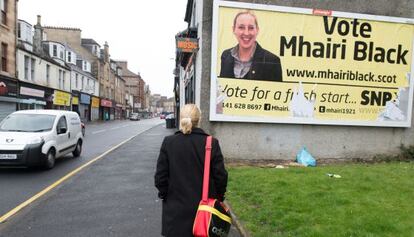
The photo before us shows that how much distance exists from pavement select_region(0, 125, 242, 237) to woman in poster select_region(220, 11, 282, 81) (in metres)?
4.12

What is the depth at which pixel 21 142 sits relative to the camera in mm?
10336

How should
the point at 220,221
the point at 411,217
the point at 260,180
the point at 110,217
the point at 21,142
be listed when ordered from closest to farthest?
the point at 220,221
the point at 411,217
the point at 110,217
the point at 260,180
the point at 21,142

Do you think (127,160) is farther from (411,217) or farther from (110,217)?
(411,217)

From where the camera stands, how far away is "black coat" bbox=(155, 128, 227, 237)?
3348 millimetres

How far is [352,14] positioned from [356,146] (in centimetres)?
419

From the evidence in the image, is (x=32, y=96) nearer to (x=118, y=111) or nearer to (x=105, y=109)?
(x=105, y=109)

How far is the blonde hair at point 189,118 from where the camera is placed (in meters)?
3.37

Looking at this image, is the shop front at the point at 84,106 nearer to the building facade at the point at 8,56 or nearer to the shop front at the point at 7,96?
the shop front at the point at 7,96

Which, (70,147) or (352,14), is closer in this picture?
(352,14)

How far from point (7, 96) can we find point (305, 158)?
2506cm

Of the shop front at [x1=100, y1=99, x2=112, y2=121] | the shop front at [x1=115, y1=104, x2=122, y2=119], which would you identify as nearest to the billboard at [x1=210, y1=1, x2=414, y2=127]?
the shop front at [x1=100, y1=99, x2=112, y2=121]

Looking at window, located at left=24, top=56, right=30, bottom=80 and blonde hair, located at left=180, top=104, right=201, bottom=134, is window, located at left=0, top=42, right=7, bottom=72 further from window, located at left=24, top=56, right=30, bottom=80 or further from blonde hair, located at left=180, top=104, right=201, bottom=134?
blonde hair, located at left=180, top=104, right=201, bottom=134

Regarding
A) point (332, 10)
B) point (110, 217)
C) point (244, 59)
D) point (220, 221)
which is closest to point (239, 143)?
point (244, 59)

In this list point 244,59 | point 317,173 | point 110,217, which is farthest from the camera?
point 244,59
